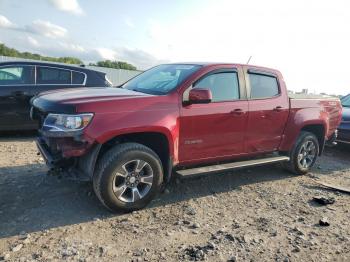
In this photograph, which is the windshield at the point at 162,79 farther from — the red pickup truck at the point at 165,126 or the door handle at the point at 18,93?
the door handle at the point at 18,93

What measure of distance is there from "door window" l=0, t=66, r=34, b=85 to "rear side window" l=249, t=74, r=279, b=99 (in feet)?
15.8

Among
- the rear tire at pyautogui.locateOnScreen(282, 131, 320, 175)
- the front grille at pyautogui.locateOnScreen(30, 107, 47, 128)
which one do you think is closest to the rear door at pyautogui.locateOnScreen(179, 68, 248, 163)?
the rear tire at pyautogui.locateOnScreen(282, 131, 320, 175)

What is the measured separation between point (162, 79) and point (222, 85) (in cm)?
87

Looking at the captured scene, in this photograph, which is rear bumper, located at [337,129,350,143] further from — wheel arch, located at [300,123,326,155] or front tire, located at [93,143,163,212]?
front tire, located at [93,143,163,212]

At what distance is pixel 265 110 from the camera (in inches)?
211

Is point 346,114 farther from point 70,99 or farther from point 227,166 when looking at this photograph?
point 70,99

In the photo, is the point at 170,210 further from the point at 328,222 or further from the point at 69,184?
the point at 328,222

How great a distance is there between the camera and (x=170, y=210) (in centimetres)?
444

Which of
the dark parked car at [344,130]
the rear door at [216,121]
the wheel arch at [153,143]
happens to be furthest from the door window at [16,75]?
the dark parked car at [344,130]

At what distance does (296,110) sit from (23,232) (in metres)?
4.53

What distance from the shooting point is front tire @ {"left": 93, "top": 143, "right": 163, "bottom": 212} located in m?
3.97

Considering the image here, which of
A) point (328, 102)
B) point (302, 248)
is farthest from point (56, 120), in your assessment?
point (328, 102)

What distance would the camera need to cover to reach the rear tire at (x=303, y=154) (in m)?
6.16

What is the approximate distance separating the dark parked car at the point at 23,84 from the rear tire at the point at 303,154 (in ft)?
16.3
